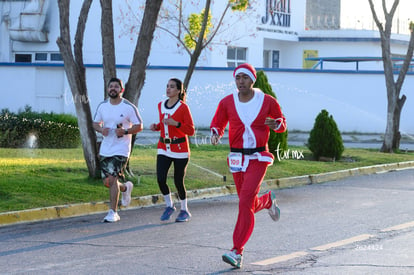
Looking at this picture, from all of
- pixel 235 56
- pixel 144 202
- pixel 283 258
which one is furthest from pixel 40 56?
pixel 283 258

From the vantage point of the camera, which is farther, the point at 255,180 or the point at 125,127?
the point at 125,127

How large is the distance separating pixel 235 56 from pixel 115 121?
30.0m

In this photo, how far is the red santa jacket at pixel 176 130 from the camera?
10945 mm

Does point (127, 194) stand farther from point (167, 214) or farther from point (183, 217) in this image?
point (183, 217)

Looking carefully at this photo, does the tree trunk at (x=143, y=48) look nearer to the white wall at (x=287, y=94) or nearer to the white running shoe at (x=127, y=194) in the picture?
the white running shoe at (x=127, y=194)

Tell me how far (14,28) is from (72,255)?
105 feet

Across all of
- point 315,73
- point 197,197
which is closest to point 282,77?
point 315,73

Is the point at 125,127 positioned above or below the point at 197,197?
above

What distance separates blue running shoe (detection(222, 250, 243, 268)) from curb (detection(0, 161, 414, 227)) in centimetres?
382

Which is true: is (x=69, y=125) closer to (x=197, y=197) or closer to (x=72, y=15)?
A: (x=197, y=197)

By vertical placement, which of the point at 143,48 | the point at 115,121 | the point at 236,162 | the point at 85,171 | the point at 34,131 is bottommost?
the point at 85,171

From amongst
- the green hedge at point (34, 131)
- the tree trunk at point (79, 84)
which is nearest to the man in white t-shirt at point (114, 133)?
the tree trunk at point (79, 84)

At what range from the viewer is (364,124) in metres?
32.2

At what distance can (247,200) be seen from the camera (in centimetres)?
819
